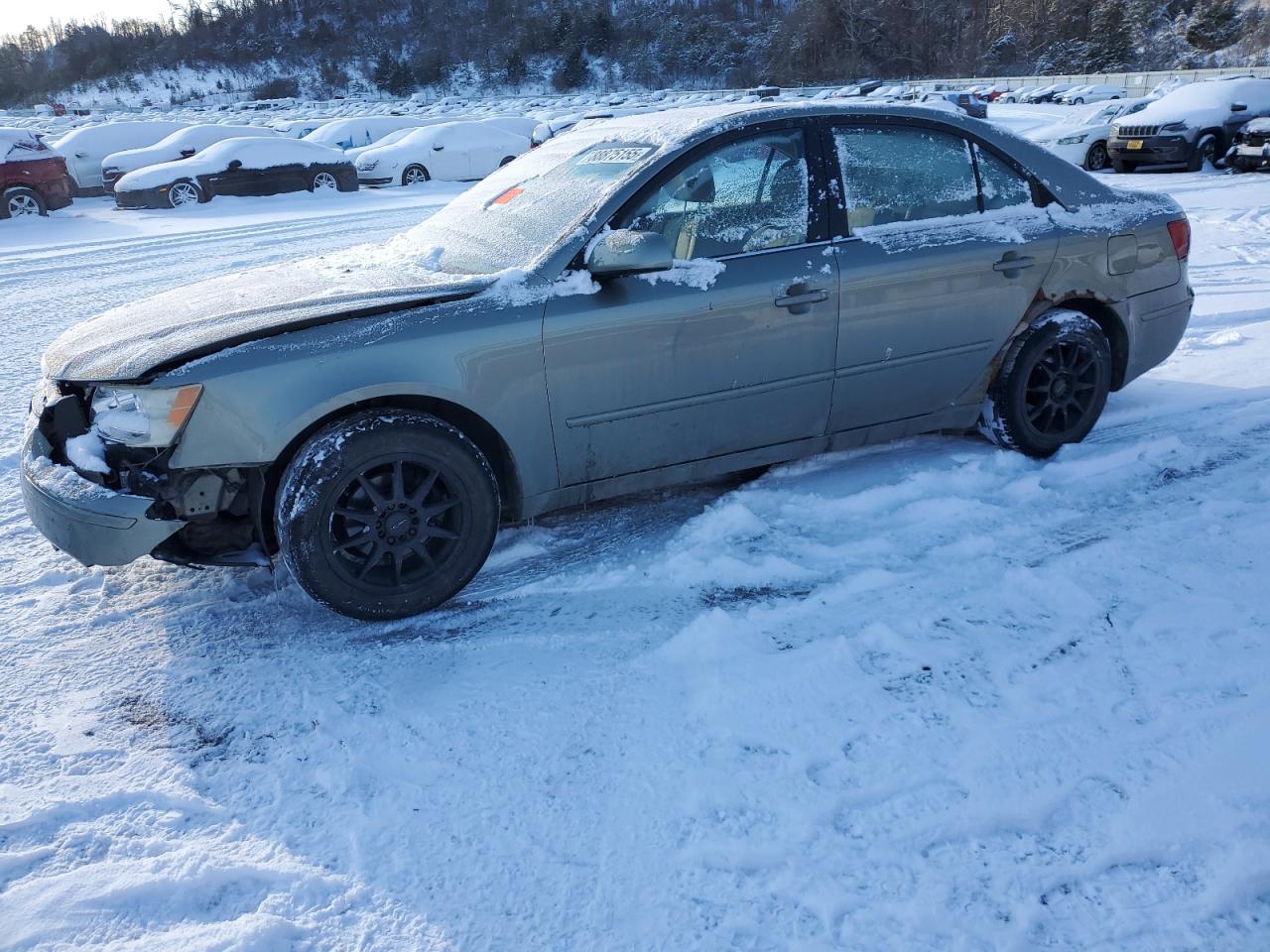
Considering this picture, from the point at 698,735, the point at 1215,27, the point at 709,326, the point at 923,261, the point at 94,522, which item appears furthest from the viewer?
the point at 1215,27

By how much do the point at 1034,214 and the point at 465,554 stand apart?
292cm

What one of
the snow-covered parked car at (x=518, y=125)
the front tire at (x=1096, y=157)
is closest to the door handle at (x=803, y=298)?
the front tire at (x=1096, y=157)

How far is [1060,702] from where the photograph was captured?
260 centimetres

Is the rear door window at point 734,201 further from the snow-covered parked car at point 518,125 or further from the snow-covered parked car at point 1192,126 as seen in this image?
the snow-covered parked car at point 518,125

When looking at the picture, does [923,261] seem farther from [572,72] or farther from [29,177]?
[572,72]

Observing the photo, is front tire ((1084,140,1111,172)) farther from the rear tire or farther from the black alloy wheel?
the rear tire

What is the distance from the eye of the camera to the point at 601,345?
3.25m

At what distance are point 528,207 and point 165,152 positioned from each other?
18.3 m

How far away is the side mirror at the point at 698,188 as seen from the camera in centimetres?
350

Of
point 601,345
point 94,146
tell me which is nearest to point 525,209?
point 601,345

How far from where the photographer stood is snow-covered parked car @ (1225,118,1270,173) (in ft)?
45.0

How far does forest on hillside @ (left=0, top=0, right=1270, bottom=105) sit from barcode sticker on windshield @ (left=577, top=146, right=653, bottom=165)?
5650 centimetres

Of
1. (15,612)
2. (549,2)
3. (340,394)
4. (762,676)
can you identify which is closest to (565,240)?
(340,394)

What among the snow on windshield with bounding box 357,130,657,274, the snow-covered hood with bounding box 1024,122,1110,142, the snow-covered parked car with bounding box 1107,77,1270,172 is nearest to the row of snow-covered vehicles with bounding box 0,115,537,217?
the snow-covered hood with bounding box 1024,122,1110,142
